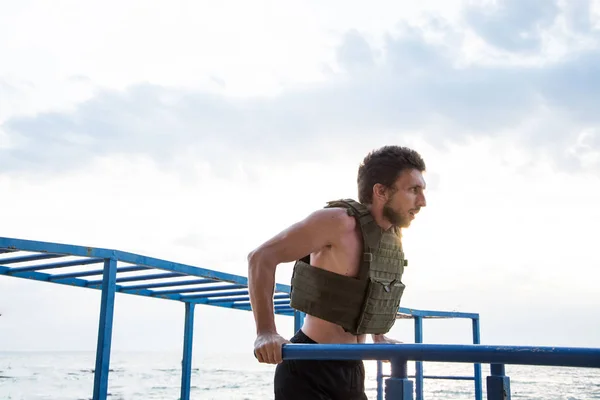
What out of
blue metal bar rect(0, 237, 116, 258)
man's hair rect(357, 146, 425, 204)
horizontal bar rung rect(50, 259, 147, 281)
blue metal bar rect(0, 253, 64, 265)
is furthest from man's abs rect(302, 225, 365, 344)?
horizontal bar rung rect(50, 259, 147, 281)

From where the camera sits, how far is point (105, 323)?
196 inches

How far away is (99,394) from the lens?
4.87 meters

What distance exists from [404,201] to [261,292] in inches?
31.5

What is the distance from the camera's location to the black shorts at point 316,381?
2576 mm

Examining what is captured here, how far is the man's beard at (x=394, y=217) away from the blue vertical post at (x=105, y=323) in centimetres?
283

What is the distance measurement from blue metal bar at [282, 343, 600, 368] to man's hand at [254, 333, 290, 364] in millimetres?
193

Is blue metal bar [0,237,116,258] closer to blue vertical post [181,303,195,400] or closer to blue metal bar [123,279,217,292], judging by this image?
blue metal bar [123,279,217,292]

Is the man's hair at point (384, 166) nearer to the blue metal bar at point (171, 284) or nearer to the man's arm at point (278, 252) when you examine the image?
the man's arm at point (278, 252)

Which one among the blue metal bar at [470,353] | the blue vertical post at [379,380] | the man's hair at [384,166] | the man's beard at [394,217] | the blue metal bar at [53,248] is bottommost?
the blue vertical post at [379,380]

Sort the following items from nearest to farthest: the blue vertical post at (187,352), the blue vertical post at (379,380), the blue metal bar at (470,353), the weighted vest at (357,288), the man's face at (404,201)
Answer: the blue metal bar at (470,353) < the weighted vest at (357,288) < the man's face at (404,201) < the blue vertical post at (187,352) < the blue vertical post at (379,380)

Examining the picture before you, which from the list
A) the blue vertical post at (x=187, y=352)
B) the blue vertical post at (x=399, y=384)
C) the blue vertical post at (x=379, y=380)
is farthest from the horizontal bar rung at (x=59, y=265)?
the blue vertical post at (x=379, y=380)

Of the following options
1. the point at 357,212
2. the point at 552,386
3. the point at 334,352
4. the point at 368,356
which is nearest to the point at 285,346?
the point at 334,352

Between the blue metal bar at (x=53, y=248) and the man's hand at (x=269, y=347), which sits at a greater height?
the blue metal bar at (x=53, y=248)

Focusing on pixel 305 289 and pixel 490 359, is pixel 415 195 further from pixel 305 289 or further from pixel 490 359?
pixel 490 359
